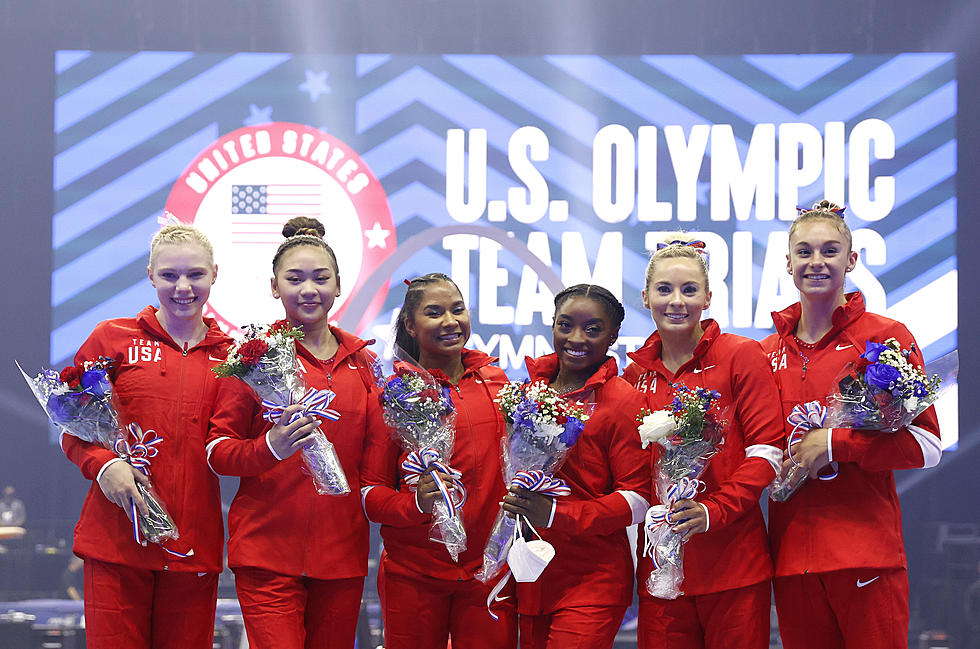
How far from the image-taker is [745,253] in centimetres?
575

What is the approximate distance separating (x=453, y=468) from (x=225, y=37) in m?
3.97

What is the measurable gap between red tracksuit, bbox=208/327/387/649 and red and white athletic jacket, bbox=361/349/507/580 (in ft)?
0.34

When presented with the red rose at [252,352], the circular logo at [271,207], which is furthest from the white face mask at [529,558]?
the circular logo at [271,207]

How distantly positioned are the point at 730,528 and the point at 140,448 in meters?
1.82

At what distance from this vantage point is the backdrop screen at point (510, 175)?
18.8ft

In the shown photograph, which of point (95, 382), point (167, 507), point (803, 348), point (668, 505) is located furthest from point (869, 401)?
point (95, 382)

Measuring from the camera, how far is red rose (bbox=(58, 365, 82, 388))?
9.84ft

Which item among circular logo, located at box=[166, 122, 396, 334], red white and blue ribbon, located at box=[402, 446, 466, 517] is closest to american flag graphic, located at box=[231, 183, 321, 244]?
circular logo, located at box=[166, 122, 396, 334]

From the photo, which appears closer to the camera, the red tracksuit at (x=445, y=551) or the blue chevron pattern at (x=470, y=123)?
the red tracksuit at (x=445, y=551)

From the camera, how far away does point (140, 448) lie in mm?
3092

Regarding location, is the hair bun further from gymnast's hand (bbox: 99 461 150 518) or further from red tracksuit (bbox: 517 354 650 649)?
red tracksuit (bbox: 517 354 650 649)

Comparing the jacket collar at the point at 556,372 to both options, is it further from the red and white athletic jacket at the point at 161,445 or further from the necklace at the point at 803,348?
the red and white athletic jacket at the point at 161,445

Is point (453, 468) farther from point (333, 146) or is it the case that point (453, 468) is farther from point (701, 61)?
point (701, 61)

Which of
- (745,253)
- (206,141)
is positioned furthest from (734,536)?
(206,141)
